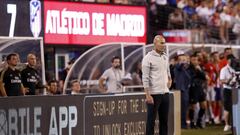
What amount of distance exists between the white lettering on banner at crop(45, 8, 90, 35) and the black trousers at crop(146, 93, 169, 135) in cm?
676

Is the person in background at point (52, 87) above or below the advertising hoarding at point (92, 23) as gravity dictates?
below

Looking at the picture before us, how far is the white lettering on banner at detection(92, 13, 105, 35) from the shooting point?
66.9 ft

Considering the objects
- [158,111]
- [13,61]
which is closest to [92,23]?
[13,61]

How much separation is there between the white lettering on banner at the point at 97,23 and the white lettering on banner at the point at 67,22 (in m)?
0.19

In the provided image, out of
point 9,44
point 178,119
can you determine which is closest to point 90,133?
point 178,119

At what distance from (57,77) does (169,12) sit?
7149mm

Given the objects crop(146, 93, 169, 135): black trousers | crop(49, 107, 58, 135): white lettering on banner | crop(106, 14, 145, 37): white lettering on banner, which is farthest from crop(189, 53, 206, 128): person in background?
crop(49, 107, 58, 135): white lettering on banner

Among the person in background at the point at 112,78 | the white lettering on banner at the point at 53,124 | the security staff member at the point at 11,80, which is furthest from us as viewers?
the person in background at the point at 112,78

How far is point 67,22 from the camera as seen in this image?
19.8 m

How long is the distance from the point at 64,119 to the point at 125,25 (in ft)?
28.1

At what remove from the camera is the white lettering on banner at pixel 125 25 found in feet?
68.2

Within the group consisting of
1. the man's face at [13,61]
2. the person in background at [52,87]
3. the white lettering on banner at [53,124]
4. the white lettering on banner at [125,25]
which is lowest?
the white lettering on banner at [53,124]

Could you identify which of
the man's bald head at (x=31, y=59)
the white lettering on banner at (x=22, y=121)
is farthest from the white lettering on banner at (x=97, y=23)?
the white lettering on banner at (x=22, y=121)

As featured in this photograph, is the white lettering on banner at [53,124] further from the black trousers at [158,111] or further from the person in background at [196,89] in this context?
the person in background at [196,89]
